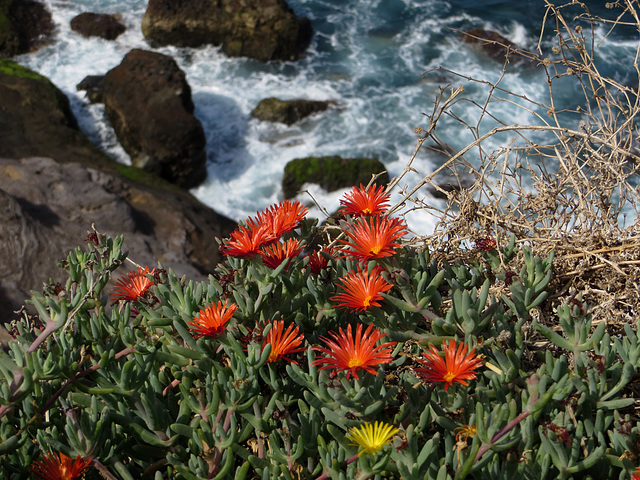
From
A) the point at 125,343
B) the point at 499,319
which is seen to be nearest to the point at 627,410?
the point at 499,319

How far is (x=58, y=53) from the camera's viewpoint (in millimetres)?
11188

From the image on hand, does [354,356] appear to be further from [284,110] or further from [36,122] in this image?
[284,110]

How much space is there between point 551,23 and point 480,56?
71.0 inches

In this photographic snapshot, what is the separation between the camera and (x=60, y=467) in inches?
50.6

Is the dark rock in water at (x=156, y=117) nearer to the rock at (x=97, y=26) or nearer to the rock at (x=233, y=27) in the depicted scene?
the rock at (x=233, y=27)

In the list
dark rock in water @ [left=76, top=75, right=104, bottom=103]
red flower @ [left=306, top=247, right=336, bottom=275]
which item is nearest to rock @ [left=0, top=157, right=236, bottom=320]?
red flower @ [left=306, top=247, right=336, bottom=275]

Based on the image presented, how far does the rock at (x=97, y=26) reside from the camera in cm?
1179

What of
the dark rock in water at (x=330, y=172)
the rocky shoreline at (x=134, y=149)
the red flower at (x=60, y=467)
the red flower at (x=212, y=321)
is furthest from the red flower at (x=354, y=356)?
the dark rock in water at (x=330, y=172)

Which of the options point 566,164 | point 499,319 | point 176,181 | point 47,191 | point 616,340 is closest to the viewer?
point 616,340

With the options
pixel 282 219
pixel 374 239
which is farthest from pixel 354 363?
pixel 282 219

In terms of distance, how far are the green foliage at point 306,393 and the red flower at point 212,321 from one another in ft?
0.12

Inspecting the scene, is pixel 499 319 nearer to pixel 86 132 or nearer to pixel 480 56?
pixel 86 132

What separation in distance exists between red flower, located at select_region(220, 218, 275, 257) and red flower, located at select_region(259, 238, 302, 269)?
0.12ft

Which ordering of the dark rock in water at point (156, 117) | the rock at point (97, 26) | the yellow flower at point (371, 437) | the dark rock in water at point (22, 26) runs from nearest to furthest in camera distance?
the yellow flower at point (371, 437) → the dark rock in water at point (156, 117) → the dark rock in water at point (22, 26) → the rock at point (97, 26)
